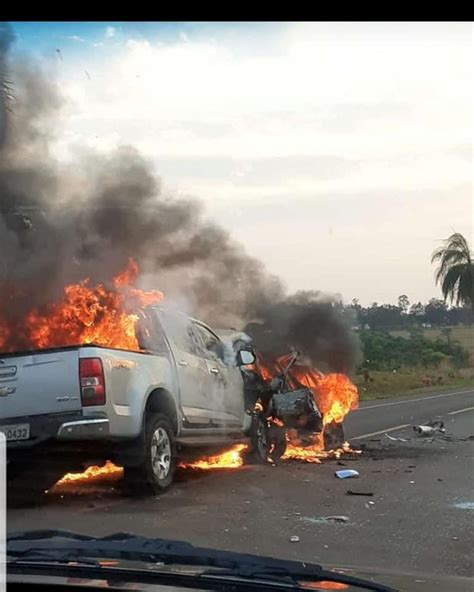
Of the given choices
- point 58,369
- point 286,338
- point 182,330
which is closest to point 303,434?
point 286,338

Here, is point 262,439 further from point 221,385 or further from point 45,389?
point 45,389

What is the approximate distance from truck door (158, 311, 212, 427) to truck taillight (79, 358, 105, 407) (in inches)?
46.3

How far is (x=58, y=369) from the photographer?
7.40 metres

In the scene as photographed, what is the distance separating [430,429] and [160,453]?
19.9 ft

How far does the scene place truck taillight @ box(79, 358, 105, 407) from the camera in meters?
7.40

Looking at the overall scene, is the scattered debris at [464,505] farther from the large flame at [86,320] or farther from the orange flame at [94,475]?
the large flame at [86,320]

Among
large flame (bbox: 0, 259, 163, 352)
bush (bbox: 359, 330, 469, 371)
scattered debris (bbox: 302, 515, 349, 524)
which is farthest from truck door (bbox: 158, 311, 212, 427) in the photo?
bush (bbox: 359, 330, 469, 371)

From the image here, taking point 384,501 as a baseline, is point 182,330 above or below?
above

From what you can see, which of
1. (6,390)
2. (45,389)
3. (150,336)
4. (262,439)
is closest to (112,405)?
(45,389)

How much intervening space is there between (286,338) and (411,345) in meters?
3.82

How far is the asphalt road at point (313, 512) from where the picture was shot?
240 inches

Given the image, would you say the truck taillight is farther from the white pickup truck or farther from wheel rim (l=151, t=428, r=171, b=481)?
wheel rim (l=151, t=428, r=171, b=481)
